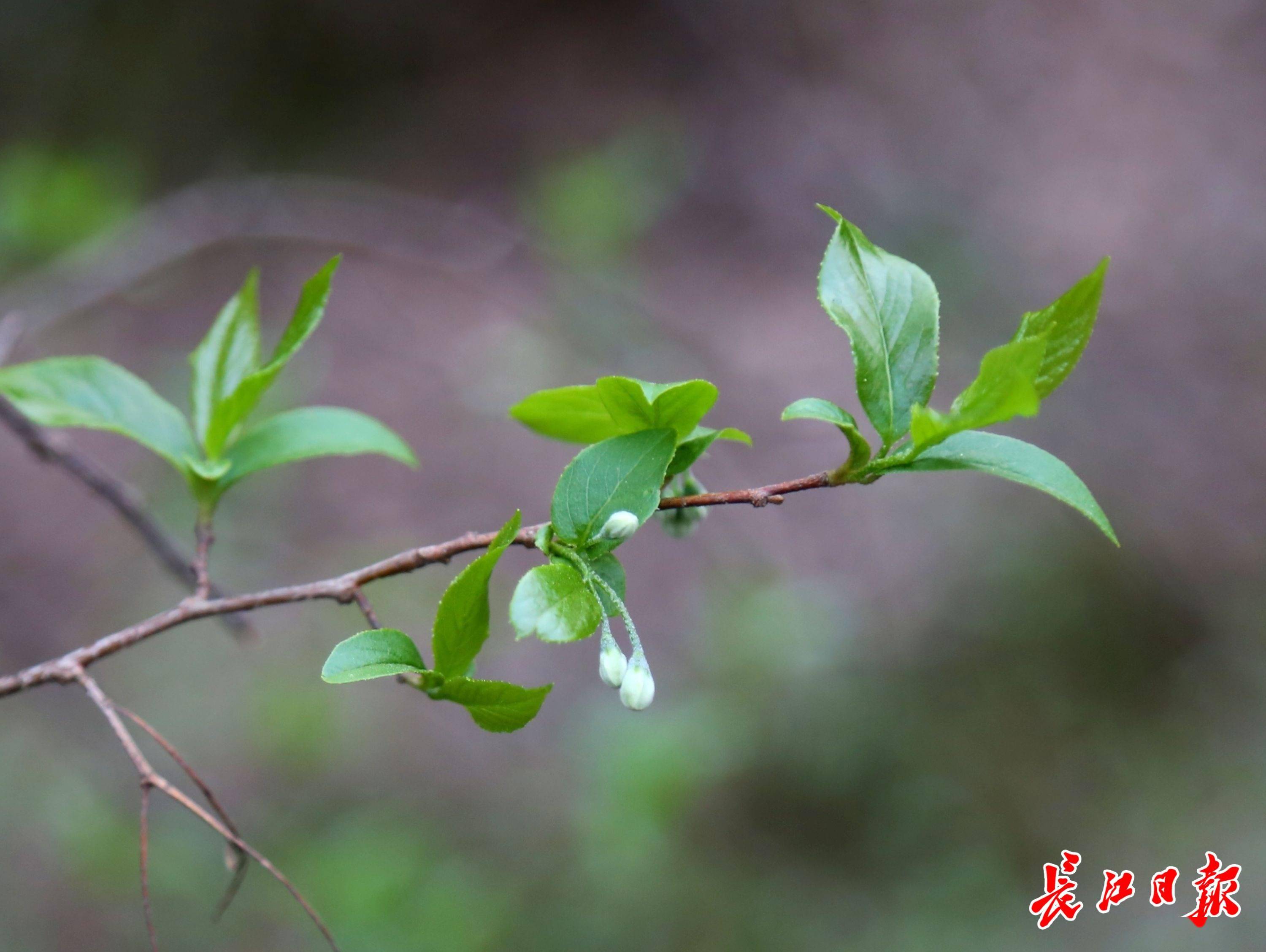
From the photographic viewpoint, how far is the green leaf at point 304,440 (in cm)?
88

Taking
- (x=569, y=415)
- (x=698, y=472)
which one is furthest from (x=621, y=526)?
(x=698, y=472)

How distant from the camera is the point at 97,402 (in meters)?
0.88

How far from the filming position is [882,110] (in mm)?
4883

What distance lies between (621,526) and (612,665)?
11cm

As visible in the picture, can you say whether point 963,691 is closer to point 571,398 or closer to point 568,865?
point 568,865

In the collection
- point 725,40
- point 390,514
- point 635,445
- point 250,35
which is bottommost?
point 635,445

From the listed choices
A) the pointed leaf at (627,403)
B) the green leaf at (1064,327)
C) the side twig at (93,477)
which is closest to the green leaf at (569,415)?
the pointed leaf at (627,403)

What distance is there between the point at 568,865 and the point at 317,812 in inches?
27.2

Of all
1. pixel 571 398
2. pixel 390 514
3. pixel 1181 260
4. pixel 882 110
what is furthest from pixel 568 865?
pixel 882 110

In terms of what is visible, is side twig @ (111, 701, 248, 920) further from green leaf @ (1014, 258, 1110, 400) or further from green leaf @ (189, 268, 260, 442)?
green leaf @ (1014, 258, 1110, 400)

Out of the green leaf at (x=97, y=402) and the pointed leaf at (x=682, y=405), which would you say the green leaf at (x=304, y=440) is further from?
the pointed leaf at (x=682, y=405)

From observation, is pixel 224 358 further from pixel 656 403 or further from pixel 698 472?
pixel 698 472

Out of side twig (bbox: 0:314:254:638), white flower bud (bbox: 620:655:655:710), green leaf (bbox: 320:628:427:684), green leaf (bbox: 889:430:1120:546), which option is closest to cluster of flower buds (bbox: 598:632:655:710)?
white flower bud (bbox: 620:655:655:710)

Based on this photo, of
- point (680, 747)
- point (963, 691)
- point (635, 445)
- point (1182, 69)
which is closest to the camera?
point (635, 445)
